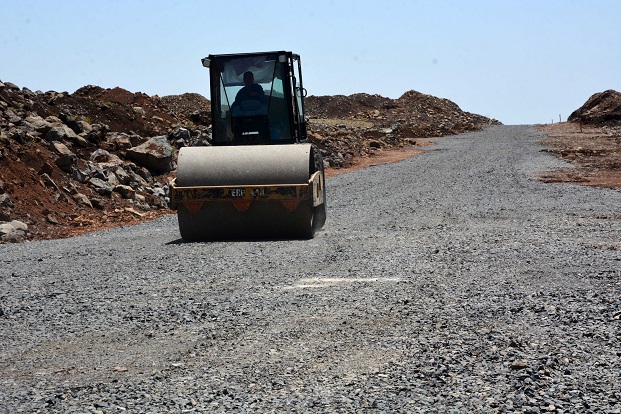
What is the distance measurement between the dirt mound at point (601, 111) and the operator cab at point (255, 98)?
2146 inches

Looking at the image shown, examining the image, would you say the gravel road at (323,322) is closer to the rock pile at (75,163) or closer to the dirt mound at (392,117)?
the rock pile at (75,163)

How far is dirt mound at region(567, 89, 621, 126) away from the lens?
2635 inches

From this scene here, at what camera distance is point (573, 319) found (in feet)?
22.7

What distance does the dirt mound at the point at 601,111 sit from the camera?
66.9 meters

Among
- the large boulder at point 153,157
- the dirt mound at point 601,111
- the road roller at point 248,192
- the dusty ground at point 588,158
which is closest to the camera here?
the road roller at point 248,192

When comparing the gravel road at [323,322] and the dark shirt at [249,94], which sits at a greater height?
the dark shirt at [249,94]

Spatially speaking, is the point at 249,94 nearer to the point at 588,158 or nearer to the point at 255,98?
the point at 255,98

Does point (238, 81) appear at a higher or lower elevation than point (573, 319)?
higher

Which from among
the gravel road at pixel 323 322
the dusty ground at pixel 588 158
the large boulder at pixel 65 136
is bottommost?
the dusty ground at pixel 588 158

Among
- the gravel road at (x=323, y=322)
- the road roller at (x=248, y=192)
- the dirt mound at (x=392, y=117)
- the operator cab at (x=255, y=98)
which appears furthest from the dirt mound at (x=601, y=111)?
the gravel road at (x=323, y=322)

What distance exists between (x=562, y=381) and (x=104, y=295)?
15.7ft

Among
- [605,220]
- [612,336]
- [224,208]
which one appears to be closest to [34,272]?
[224,208]

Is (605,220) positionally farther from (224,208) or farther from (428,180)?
(428,180)

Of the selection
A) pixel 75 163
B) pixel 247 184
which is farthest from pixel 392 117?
pixel 247 184
